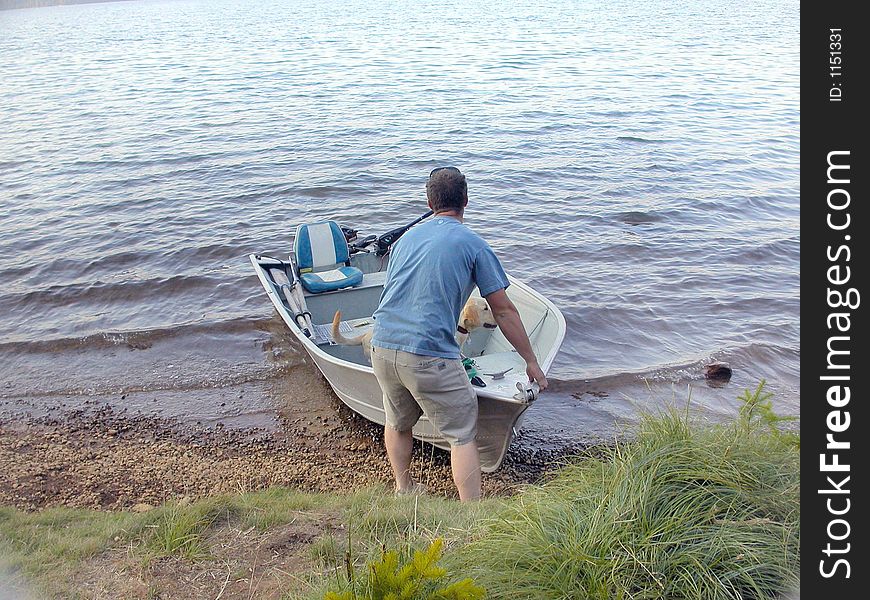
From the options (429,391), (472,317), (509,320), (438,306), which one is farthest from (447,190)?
(472,317)

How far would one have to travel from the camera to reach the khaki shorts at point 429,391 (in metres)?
4.94

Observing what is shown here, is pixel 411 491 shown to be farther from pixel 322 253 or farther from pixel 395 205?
pixel 395 205

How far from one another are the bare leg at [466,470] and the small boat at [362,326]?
0.58 m

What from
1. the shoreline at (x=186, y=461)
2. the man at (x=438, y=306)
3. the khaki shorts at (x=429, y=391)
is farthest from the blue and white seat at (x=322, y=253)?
the man at (x=438, y=306)

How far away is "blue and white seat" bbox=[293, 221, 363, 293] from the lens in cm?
891

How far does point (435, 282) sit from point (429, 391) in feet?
2.43

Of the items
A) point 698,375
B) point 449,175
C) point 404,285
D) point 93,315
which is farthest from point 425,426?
point 93,315

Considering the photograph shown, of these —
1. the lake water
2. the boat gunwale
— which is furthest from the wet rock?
the boat gunwale

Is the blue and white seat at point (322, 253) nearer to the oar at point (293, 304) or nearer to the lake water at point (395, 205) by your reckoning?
the oar at point (293, 304)

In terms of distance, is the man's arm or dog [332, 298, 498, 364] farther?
dog [332, 298, 498, 364]

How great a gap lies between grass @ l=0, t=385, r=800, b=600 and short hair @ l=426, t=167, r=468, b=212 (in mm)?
1805

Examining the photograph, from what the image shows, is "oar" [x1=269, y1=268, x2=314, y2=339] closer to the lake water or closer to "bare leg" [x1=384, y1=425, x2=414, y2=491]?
the lake water

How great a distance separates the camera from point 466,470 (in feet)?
17.2
